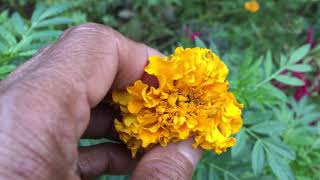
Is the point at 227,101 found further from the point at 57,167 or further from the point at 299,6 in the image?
the point at 299,6

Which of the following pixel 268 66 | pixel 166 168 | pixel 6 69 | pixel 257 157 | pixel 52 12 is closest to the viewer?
pixel 166 168

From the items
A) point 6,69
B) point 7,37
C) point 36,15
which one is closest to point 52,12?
point 36,15

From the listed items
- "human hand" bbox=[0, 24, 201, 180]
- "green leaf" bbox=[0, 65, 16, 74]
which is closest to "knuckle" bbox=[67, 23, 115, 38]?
"human hand" bbox=[0, 24, 201, 180]

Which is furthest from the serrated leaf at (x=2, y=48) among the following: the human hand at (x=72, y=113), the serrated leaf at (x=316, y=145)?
the serrated leaf at (x=316, y=145)

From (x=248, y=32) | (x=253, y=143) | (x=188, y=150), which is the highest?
(x=188, y=150)

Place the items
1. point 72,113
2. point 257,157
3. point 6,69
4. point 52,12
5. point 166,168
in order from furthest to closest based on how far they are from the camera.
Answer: point 52,12 → point 257,157 → point 6,69 → point 166,168 → point 72,113

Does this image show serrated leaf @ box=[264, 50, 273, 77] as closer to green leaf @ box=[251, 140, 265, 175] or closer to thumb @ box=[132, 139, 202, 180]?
green leaf @ box=[251, 140, 265, 175]

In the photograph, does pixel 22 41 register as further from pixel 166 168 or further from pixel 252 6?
pixel 252 6
